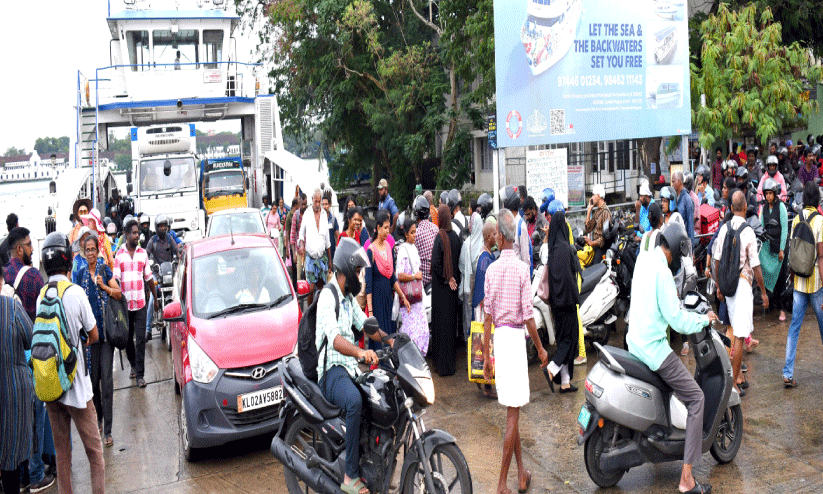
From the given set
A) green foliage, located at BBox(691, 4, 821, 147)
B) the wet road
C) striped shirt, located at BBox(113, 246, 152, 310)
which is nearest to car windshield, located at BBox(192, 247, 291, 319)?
the wet road

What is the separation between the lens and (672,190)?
9.41 m

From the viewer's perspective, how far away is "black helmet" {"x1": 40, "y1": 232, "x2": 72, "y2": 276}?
550cm

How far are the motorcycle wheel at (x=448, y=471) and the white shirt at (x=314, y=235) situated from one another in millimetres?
7252

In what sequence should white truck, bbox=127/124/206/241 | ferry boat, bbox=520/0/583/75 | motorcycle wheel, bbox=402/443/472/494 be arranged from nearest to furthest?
motorcycle wheel, bbox=402/443/472/494 < ferry boat, bbox=520/0/583/75 < white truck, bbox=127/124/206/241

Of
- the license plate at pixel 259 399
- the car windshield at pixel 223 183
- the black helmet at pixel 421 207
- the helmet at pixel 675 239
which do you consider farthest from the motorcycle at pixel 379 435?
the car windshield at pixel 223 183

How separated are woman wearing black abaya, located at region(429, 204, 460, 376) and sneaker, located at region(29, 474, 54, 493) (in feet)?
13.2

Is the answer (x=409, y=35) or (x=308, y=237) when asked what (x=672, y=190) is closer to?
(x=308, y=237)

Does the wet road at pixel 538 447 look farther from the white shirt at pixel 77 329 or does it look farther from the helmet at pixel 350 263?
the helmet at pixel 350 263

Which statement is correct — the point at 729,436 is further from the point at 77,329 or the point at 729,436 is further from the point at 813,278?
the point at 77,329

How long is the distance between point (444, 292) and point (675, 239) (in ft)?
11.8

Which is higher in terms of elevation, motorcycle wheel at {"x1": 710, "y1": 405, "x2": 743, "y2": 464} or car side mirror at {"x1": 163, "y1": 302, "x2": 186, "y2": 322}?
car side mirror at {"x1": 163, "y1": 302, "x2": 186, "y2": 322}

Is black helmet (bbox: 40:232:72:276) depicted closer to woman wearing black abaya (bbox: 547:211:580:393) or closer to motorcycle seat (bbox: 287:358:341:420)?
motorcycle seat (bbox: 287:358:341:420)

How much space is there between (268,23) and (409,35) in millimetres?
5638

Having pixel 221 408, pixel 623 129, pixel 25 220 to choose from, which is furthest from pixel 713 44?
pixel 25 220
